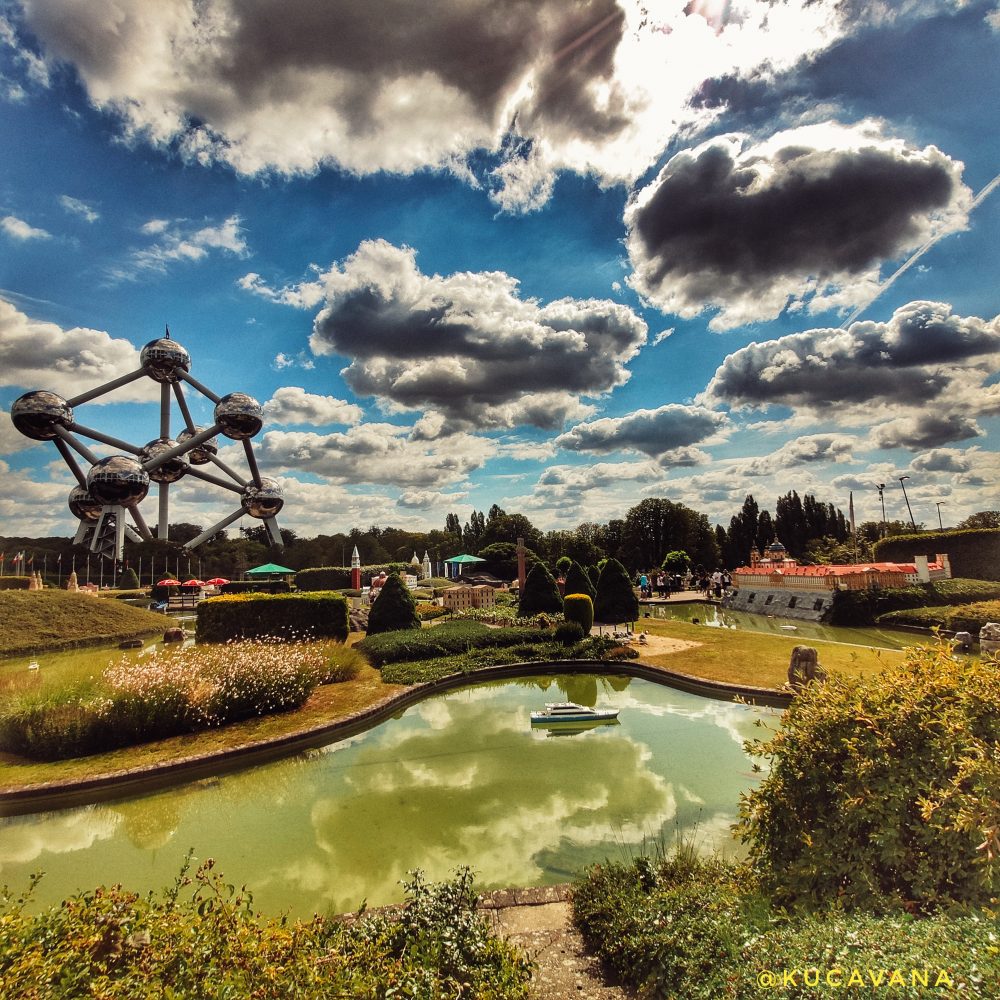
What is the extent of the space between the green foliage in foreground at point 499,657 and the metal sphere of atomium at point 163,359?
53207 mm

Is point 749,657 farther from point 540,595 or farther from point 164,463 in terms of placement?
point 164,463

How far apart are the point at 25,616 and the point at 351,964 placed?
21636mm

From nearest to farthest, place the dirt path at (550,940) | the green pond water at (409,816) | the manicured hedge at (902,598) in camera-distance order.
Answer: the dirt path at (550,940)
the green pond water at (409,816)
the manicured hedge at (902,598)

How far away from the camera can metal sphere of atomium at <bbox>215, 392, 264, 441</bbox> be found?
5800 centimetres

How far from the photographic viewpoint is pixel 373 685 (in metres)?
13.0

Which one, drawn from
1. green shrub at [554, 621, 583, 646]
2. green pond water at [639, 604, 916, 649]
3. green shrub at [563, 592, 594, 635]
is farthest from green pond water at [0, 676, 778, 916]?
green pond water at [639, 604, 916, 649]

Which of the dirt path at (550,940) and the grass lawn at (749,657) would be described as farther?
the grass lawn at (749,657)

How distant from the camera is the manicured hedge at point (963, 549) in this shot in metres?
23.2

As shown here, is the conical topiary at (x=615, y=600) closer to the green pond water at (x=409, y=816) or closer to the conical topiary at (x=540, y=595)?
the conical topiary at (x=540, y=595)

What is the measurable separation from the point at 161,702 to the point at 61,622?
43.6 ft

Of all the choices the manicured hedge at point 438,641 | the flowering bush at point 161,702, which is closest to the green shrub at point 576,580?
the manicured hedge at point 438,641

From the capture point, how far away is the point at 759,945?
2.74 metres

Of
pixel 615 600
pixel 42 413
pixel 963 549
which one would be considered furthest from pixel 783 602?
pixel 42 413

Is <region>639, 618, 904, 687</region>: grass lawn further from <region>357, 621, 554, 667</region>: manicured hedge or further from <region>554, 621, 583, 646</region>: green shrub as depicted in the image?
<region>357, 621, 554, 667</region>: manicured hedge
